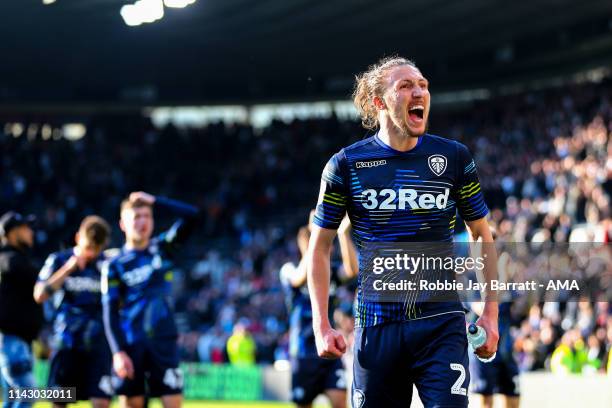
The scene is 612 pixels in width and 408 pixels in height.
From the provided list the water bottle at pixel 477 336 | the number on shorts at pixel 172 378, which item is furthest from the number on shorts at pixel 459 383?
the number on shorts at pixel 172 378

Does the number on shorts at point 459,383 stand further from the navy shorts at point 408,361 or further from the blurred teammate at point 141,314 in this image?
the blurred teammate at point 141,314

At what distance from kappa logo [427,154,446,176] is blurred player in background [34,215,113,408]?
5.42 m

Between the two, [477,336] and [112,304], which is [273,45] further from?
[477,336]

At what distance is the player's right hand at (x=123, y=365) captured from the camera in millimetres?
9250

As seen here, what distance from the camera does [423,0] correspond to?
98.4ft

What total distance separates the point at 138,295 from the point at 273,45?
27.0 metres

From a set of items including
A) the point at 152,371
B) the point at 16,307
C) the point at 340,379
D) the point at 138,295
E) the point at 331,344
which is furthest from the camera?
the point at 340,379

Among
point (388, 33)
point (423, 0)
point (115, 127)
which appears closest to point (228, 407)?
point (423, 0)

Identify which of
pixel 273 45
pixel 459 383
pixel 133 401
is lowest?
pixel 133 401

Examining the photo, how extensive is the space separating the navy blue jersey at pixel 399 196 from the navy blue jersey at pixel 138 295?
413 cm

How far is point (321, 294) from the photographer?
5.79m

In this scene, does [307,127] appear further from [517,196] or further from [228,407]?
[228,407]

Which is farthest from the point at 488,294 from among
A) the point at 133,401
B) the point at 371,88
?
the point at 133,401

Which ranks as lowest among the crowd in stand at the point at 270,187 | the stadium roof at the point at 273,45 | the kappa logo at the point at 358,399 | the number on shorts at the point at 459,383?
the kappa logo at the point at 358,399
